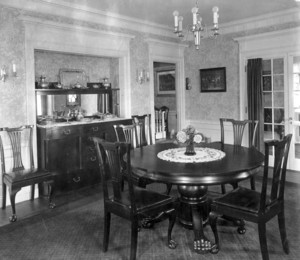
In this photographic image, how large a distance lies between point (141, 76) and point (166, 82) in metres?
3.01

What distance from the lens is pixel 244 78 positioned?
5.95m

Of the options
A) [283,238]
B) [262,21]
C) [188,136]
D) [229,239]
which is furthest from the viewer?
[262,21]

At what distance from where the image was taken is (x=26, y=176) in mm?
3746

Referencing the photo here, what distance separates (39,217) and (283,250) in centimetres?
260

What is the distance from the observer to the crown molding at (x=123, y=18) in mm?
4348

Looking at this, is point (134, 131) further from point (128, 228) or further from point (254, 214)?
point (254, 214)

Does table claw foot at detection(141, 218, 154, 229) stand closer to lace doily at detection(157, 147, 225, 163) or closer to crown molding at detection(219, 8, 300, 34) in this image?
lace doily at detection(157, 147, 225, 163)

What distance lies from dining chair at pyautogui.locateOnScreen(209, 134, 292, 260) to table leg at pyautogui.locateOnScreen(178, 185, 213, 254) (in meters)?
0.15

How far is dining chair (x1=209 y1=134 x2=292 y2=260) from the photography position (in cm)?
246

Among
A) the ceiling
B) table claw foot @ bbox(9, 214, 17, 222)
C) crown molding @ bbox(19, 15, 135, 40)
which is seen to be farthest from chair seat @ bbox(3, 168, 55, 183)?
the ceiling

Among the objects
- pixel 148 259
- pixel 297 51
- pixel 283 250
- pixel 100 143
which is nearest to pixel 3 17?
pixel 100 143

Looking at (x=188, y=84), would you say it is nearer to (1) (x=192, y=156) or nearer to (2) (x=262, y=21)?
(2) (x=262, y=21)

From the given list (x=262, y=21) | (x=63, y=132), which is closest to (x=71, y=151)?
(x=63, y=132)

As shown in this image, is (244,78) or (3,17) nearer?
(3,17)
